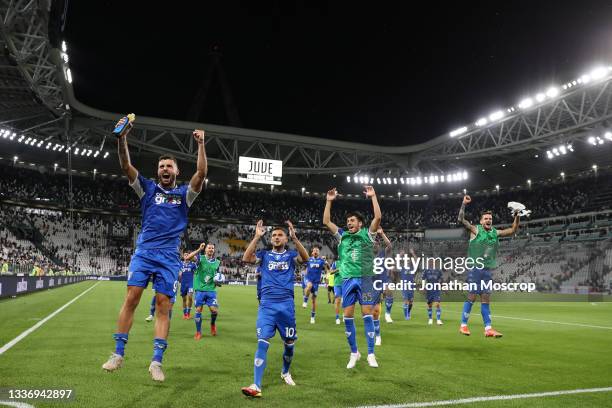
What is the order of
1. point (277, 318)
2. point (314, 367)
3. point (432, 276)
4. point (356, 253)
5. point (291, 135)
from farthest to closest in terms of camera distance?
point (291, 135) < point (432, 276) < point (356, 253) < point (314, 367) < point (277, 318)

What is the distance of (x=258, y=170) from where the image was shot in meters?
40.6

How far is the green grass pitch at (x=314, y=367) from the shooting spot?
18.1 ft

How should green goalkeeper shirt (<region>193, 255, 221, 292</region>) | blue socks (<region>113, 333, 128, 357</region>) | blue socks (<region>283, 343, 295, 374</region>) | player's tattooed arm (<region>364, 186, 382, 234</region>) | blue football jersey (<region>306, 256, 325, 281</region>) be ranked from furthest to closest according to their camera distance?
blue football jersey (<region>306, 256, 325, 281</region>) < green goalkeeper shirt (<region>193, 255, 221, 292</region>) < player's tattooed arm (<region>364, 186, 382, 234</region>) < blue socks (<region>283, 343, 295, 374</region>) < blue socks (<region>113, 333, 128, 357</region>)

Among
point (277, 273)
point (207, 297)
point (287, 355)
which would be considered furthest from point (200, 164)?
point (207, 297)

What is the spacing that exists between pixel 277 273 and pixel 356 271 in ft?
6.56

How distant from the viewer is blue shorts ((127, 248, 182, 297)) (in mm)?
5367

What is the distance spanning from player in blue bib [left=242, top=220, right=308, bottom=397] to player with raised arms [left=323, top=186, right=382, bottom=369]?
146 cm

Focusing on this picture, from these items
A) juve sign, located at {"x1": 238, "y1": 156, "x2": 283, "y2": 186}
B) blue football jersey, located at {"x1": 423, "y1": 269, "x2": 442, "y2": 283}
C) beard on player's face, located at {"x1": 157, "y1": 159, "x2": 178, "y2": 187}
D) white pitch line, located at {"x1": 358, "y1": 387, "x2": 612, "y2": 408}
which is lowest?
white pitch line, located at {"x1": 358, "y1": 387, "x2": 612, "y2": 408}

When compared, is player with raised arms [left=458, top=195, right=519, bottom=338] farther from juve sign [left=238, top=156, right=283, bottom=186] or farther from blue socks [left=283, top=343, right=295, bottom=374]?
juve sign [left=238, top=156, right=283, bottom=186]

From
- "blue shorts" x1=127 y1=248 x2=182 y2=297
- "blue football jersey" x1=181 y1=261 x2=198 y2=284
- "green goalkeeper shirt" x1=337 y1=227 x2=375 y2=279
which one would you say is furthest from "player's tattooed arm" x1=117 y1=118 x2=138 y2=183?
"blue football jersey" x1=181 y1=261 x2=198 y2=284

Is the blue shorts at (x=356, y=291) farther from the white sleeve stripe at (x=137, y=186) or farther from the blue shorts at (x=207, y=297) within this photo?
the blue shorts at (x=207, y=297)

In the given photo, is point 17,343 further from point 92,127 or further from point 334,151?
point 334,151

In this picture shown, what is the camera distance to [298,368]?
293 inches

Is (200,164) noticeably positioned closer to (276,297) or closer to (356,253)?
(276,297)
